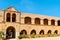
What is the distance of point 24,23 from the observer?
40781mm

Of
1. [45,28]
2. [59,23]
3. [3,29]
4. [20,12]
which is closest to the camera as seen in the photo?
[3,29]

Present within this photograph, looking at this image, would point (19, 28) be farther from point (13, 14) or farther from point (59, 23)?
point (59, 23)

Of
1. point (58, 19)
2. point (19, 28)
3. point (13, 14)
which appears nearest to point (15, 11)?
point (13, 14)

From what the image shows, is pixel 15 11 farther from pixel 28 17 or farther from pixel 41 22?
pixel 41 22

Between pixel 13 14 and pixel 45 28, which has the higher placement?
pixel 13 14

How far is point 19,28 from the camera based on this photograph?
127 ft

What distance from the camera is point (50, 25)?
4431 cm

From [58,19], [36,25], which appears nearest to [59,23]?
[58,19]

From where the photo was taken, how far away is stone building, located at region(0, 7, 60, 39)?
37.7 metres

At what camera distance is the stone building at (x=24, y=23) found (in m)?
37.7

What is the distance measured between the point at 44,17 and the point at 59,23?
8252 mm

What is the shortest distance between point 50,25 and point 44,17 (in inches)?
113

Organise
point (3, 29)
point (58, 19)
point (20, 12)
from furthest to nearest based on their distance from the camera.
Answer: point (58, 19) < point (20, 12) < point (3, 29)

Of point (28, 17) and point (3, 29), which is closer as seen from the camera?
point (3, 29)
